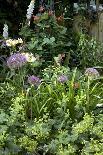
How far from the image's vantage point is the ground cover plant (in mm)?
3902

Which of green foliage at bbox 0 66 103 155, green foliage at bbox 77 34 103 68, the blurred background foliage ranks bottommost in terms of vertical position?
green foliage at bbox 0 66 103 155

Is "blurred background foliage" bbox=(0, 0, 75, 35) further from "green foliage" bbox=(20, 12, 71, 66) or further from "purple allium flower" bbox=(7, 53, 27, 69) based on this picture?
"purple allium flower" bbox=(7, 53, 27, 69)

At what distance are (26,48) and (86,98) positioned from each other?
1659 millimetres

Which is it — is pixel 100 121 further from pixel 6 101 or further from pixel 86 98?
pixel 6 101

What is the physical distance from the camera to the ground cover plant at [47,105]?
3902 mm

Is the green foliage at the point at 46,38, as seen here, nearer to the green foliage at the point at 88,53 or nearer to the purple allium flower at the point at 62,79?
the green foliage at the point at 88,53

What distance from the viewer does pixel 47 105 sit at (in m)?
4.43

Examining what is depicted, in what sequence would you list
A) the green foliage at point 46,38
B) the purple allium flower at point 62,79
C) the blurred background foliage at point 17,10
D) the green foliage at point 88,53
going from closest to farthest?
the purple allium flower at point 62,79 → the green foliage at point 46,38 → the green foliage at point 88,53 → the blurred background foliage at point 17,10

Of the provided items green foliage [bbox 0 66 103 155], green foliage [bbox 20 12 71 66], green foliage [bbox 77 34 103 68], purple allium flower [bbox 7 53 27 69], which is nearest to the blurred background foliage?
green foliage [bbox 20 12 71 66]

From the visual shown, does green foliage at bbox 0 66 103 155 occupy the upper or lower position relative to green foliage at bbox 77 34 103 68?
lower

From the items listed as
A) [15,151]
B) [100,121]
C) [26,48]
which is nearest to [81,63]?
→ [26,48]

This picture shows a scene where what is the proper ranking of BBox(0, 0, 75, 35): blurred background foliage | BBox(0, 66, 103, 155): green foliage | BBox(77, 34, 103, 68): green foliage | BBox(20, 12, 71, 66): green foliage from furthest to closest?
1. BBox(0, 0, 75, 35): blurred background foliage
2. BBox(77, 34, 103, 68): green foliage
3. BBox(20, 12, 71, 66): green foliage
4. BBox(0, 66, 103, 155): green foliage

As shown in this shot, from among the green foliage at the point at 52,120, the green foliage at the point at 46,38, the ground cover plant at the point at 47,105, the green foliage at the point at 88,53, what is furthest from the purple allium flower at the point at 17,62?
the green foliage at the point at 88,53

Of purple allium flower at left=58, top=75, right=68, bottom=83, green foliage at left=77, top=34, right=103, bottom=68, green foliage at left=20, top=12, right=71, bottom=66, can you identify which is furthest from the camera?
green foliage at left=77, top=34, right=103, bottom=68
